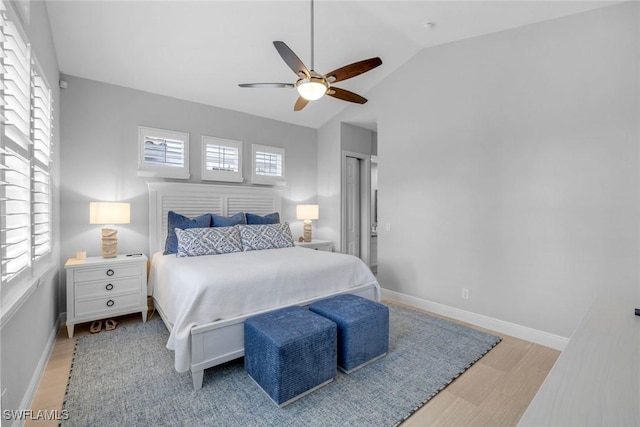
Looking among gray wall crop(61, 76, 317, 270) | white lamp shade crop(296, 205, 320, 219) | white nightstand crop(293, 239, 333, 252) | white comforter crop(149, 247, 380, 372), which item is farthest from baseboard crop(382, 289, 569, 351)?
gray wall crop(61, 76, 317, 270)

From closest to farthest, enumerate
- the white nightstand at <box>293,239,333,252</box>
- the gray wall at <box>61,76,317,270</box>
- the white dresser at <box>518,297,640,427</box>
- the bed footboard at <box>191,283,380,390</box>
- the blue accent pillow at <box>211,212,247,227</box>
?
1. the white dresser at <box>518,297,640,427</box>
2. the bed footboard at <box>191,283,380,390</box>
3. the gray wall at <box>61,76,317,270</box>
4. the blue accent pillow at <box>211,212,247,227</box>
5. the white nightstand at <box>293,239,333,252</box>

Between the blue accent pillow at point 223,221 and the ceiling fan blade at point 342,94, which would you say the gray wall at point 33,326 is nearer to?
the blue accent pillow at point 223,221

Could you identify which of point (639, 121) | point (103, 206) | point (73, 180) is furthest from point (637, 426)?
point (73, 180)

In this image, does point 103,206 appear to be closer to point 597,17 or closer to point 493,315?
point 493,315

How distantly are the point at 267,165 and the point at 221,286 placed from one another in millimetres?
2934

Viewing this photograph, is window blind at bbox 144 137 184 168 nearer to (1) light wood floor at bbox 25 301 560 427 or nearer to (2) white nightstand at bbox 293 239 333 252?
(2) white nightstand at bbox 293 239 333 252

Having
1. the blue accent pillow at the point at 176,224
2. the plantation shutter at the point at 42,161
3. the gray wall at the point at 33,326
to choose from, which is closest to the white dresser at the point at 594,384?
the gray wall at the point at 33,326

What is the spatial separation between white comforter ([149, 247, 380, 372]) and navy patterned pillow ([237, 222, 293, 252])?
0.24 m

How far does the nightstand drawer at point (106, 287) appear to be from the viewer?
9.74 feet

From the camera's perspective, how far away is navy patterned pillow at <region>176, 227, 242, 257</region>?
323 centimetres

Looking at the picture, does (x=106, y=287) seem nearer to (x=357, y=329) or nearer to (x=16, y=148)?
(x=16, y=148)

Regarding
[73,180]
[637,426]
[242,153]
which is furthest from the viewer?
[242,153]

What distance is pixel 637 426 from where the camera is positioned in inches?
26.6

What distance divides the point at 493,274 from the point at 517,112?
1666mm
